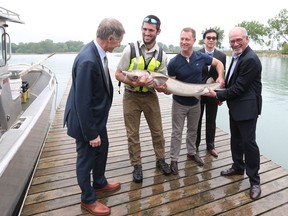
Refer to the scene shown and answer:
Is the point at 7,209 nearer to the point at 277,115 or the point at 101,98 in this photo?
the point at 101,98

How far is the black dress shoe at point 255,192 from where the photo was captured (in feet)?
9.74

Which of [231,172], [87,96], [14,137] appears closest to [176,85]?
[87,96]

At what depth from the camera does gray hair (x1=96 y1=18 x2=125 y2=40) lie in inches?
89.3

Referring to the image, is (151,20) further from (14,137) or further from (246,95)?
(14,137)

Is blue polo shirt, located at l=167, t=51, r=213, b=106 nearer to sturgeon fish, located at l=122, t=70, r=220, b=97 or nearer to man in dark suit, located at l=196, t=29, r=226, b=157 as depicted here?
sturgeon fish, located at l=122, t=70, r=220, b=97

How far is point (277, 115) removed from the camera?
27.6 ft

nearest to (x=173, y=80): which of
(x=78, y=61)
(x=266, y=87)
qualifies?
(x=78, y=61)

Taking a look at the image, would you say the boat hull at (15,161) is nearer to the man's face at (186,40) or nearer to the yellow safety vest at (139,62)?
the yellow safety vest at (139,62)

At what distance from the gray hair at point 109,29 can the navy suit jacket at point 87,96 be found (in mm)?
138

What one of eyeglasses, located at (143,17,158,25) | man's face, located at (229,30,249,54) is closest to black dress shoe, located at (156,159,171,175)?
man's face, located at (229,30,249,54)

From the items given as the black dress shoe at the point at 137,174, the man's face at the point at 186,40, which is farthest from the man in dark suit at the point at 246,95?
the black dress shoe at the point at 137,174

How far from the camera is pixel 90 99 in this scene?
2.26 m

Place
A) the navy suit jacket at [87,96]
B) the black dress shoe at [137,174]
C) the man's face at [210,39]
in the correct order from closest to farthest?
the navy suit jacket at [87,96], the black dress shoe at [137,174], the man's face at [210,39]

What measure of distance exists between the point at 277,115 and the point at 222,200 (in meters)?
6.57
